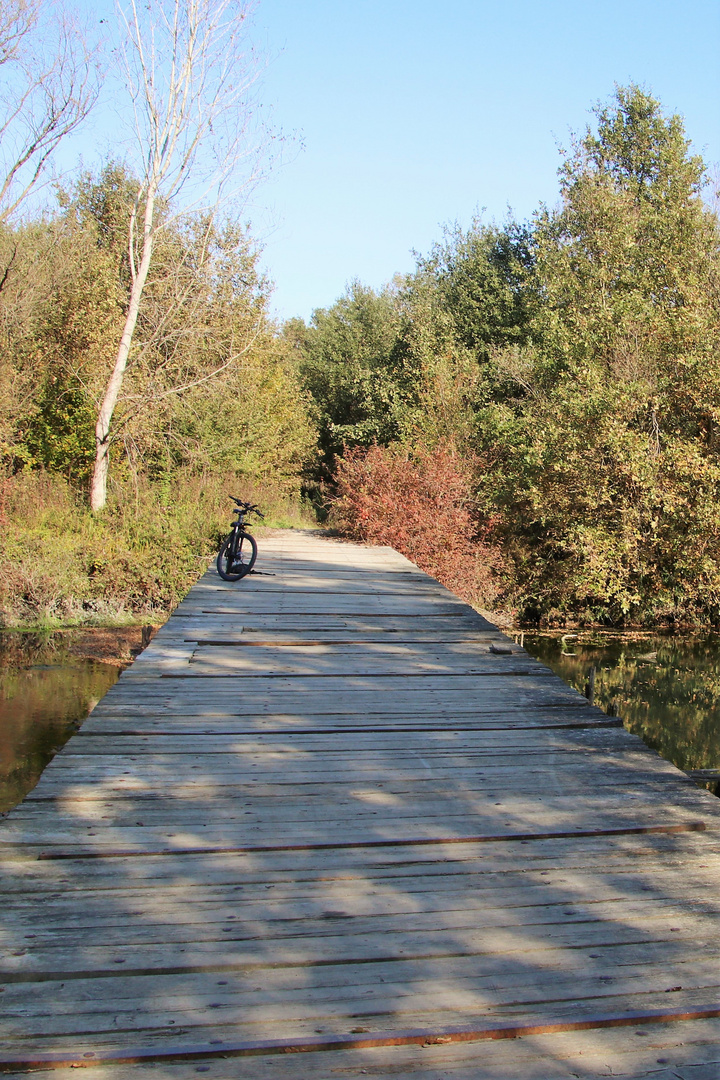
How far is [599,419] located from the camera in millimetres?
14953

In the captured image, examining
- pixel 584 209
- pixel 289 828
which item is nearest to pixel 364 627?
pixel 289 828

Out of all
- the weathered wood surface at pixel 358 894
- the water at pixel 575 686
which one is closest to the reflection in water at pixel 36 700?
the water at pixel 575 686

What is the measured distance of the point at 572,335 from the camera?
16.0 meters

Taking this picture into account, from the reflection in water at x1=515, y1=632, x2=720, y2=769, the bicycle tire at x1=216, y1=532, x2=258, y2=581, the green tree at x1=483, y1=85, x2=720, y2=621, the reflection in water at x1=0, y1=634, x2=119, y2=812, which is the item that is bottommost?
the reflection in water at x1=0, y1=634, x2=119, y2=812

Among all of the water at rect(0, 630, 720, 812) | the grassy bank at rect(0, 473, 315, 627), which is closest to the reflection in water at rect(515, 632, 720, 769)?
the water at rect(0, 630, 720, 812)

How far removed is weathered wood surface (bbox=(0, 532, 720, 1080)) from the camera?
2086 mm

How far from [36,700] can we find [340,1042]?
32.2ft

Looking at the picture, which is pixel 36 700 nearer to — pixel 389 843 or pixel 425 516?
pixel 425 516

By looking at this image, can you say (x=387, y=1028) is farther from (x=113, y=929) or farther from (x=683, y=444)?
(x=683, y=444)

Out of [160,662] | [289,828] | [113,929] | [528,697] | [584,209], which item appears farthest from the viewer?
[584,209]

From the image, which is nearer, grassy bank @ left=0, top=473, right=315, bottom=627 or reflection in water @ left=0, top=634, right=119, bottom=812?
reflection in water @ left=0, top=634, right=119, bottom=812

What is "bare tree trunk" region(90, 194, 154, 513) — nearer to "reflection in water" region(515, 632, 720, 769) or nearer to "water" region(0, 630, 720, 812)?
"water" region(0, 630, 720, 812)

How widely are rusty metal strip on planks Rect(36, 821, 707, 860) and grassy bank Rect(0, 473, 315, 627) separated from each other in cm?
1181

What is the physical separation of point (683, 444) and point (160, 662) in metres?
11.2
